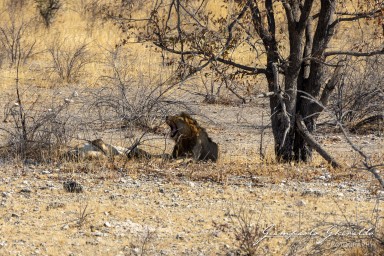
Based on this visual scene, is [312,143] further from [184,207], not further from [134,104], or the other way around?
[134,104]

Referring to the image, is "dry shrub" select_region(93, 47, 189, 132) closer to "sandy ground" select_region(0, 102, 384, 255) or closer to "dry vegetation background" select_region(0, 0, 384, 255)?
"dry vegetation background" select_region(0, 0, 384, 255)

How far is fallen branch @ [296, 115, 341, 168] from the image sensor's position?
8.82 metres

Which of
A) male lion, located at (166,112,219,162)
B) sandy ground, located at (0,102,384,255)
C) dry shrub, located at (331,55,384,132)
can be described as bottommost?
sandy ground, located at (0,102,384,255)

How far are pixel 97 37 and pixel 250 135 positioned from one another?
33.8ft

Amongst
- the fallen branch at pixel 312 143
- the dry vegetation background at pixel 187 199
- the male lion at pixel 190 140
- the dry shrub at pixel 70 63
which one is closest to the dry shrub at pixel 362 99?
the dry vegetation background at pixel 187 199

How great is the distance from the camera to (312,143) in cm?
902

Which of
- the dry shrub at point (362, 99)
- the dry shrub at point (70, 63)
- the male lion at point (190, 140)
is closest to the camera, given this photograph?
the male lion at point (190, 140)

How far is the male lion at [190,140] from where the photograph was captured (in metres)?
9.15

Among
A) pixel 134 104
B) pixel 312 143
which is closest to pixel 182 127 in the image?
pixel 312 143

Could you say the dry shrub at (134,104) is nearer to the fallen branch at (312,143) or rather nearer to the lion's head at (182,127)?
the lion's head at (182,127)

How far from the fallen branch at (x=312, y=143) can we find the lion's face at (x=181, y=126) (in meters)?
1.22

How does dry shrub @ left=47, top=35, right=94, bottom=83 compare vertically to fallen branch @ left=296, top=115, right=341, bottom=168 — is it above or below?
above

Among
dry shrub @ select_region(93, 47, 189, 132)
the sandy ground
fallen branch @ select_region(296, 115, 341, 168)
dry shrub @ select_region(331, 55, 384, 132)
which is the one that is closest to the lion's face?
dry shrub @ select_region(93, 47, 189, 132)

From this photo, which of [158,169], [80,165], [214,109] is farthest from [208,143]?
[214,109]
